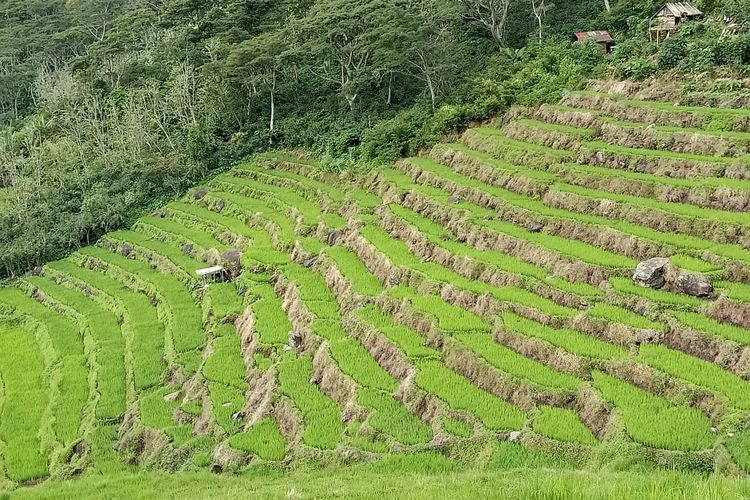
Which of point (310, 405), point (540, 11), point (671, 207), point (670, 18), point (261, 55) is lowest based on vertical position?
point (310, 405)

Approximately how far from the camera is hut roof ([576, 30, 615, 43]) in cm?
3400

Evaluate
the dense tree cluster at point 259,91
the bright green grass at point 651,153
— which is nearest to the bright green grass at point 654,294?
the bright green grass at point 651,153

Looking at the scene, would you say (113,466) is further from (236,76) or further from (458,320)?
(236,76)

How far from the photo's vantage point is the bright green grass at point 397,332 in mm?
16891

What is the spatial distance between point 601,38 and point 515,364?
25.0 m

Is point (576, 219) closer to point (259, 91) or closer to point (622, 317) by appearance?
point (622, 317)

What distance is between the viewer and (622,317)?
1554 cm

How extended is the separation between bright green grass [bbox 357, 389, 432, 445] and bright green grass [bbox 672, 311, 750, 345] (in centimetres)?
633

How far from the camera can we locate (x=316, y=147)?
39.9 meters

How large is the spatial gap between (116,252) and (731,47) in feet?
105

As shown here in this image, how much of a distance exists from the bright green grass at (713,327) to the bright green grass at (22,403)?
1788 cm

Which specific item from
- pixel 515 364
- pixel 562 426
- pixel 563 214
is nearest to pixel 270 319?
pixel 515 364

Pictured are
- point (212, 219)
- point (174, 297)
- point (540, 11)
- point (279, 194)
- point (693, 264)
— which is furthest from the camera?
point (540, 11)

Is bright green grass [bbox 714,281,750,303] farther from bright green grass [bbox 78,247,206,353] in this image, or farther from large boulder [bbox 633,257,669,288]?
bright green grass [bbox 78,247,206,353]
